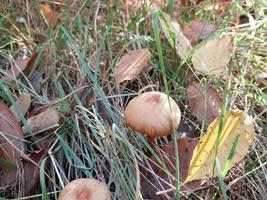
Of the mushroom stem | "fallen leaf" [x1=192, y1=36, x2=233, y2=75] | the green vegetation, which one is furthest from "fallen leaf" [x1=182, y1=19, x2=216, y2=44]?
the mushroom stem

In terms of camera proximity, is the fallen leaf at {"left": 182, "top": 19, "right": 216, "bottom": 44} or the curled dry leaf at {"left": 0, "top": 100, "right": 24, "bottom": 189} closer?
the curled dry leaf at {"left": 0, "top": 100, "right": 24, "bottom": 189}

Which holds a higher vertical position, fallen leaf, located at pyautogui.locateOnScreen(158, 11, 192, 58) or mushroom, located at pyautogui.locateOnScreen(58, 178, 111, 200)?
fallen leaf, located at pyautogui.locateOnScreen(158, 11, 192, 58)

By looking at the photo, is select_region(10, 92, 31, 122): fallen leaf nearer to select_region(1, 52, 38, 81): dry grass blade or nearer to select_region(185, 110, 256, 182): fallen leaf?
select_region(1, 52, 38, 81): dry grass blade

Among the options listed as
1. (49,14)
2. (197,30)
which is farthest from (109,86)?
(49,14)

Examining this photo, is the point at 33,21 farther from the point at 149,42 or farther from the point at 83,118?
the point at 83,118

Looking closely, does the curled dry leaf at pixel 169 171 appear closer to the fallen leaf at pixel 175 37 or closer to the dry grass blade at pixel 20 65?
the fallen leaf at pixel 175 37

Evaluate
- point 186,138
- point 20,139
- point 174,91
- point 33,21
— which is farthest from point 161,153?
point 33,21
